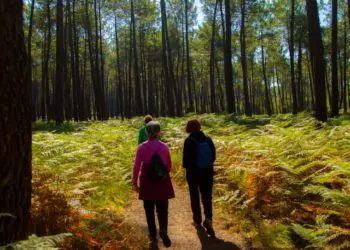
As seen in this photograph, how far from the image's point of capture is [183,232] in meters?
6.90

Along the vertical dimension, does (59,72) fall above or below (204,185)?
above

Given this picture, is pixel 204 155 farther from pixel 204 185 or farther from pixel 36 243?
pixel 36 243

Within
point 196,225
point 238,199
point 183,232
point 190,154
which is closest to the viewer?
point 190,154

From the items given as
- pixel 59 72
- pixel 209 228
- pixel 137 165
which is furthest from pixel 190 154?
pixel 59 72

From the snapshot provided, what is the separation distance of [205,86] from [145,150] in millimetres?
60271

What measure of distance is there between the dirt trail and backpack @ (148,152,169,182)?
1.02 meters

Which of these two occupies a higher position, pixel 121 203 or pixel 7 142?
pixel 7 142

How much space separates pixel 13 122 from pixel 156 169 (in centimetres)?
237

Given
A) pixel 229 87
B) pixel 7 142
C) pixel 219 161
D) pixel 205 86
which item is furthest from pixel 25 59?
pixel 205 86

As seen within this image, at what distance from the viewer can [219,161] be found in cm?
1016

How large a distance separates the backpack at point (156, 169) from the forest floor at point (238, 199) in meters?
1.01

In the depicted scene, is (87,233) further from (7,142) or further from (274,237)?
(274,237)

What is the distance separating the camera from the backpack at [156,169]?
582cm

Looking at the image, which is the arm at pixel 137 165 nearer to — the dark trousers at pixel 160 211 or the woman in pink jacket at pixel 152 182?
the woman in pink jacket at pixel 152 182
